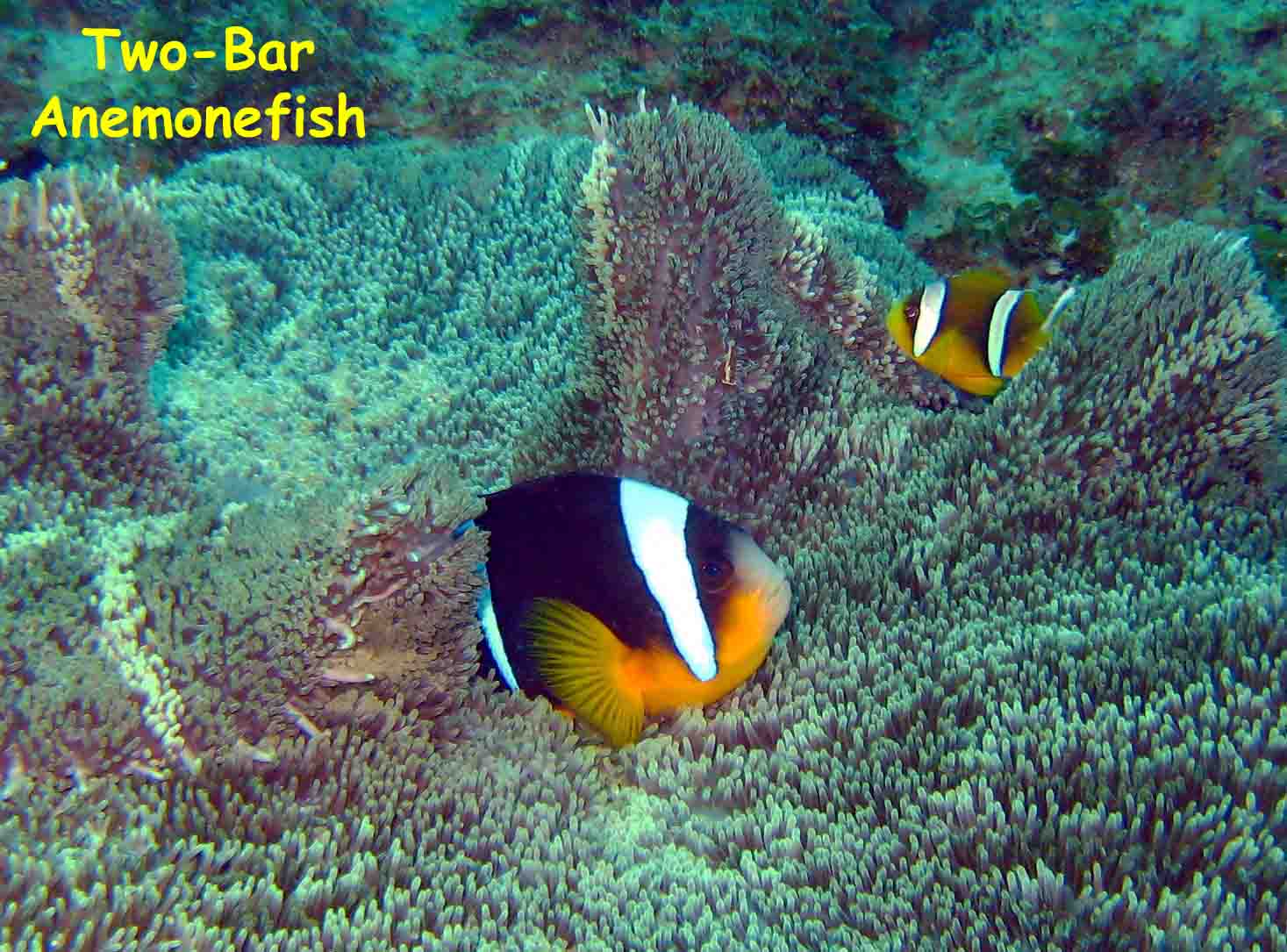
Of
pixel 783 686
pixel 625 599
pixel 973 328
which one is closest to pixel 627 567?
pixel 625 599

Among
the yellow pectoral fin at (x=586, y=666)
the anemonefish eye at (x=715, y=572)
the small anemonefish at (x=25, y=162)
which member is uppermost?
the small anemonefish at (x=25, y=162)

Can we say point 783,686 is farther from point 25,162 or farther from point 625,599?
point 25,162

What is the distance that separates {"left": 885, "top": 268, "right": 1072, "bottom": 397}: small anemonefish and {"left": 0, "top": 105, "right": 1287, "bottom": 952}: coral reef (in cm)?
30

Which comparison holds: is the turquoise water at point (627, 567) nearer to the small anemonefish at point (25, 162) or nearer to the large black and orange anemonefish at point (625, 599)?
the large black and orange anemonefish at point (625, 599)

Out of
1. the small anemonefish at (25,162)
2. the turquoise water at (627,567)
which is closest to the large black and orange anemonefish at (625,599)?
the turquoise water at (627,567)

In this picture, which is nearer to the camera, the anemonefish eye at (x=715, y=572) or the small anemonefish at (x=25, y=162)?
the anemonefish eye at (x=715, y=572)

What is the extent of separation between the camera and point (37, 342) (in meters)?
2.12

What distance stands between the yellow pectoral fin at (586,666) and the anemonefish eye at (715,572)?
0.21m

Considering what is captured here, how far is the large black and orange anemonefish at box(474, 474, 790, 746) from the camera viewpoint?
1.65 metres

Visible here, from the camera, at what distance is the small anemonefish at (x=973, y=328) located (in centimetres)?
259

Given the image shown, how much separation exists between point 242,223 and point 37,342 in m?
1.42

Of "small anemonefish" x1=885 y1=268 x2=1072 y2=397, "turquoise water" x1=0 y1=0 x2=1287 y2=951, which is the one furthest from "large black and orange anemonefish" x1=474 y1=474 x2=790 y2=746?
"small anemonefish" x1=885 y1=268 x2=1072 y2=397

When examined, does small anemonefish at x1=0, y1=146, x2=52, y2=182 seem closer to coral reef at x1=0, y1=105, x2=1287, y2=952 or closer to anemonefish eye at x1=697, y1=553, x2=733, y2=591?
coral reef at x1=0, y1=105, x2=1287, y2=952

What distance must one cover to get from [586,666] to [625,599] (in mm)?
144
